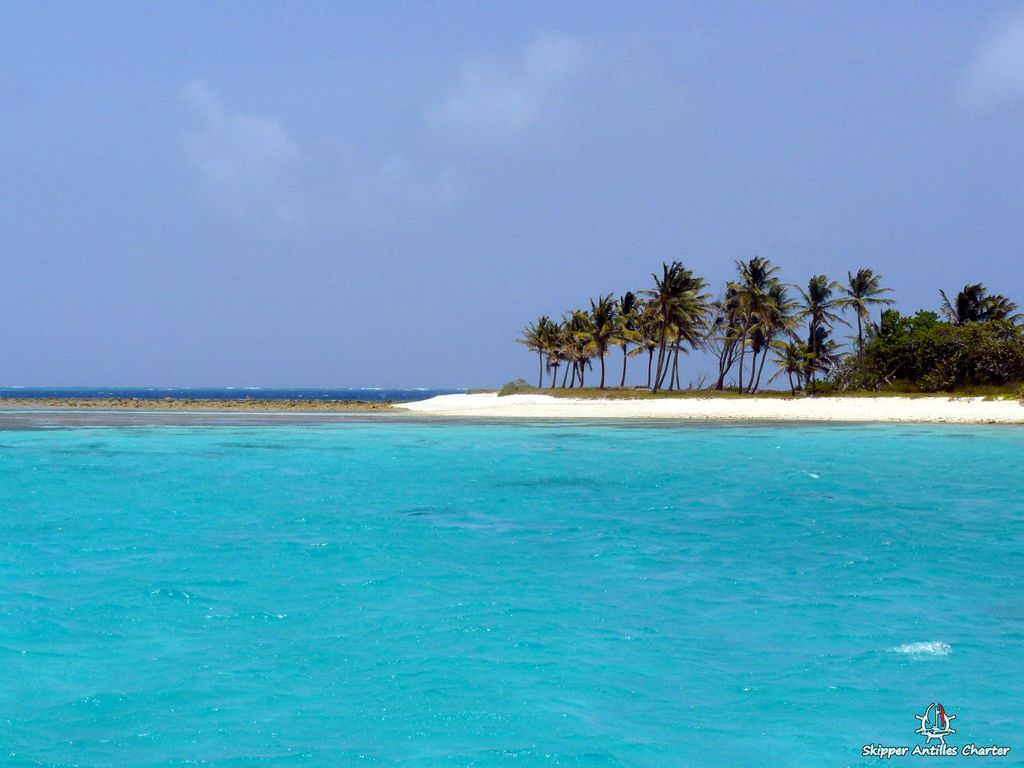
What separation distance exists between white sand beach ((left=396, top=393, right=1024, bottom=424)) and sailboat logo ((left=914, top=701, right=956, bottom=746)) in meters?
44.0

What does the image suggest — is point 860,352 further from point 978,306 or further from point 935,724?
point 935,724

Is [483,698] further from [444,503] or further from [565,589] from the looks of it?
[444,503]

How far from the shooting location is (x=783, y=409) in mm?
55031

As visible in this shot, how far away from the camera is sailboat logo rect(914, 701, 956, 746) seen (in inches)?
243

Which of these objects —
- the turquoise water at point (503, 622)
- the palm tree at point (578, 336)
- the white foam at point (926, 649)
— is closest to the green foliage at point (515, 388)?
the palm tree at point (578, 336)

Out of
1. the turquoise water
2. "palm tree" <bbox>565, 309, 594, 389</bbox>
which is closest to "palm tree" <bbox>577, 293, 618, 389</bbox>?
"palm tree" <bbox>565, 309, 594, 389</bbox>

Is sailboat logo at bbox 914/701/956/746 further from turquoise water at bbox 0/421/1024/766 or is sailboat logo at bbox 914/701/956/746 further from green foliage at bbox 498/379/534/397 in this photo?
green foliage at bbox 498/379/534/397

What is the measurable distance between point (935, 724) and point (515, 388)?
7536 cm

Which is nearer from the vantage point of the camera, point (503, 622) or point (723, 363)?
point (503, 622)

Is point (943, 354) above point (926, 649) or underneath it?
above

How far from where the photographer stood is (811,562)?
11781 mm

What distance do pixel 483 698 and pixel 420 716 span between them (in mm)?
620

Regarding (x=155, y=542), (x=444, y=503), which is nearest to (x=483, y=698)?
(x=155, y=542)

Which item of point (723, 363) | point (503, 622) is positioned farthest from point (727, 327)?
point (503, 622)
